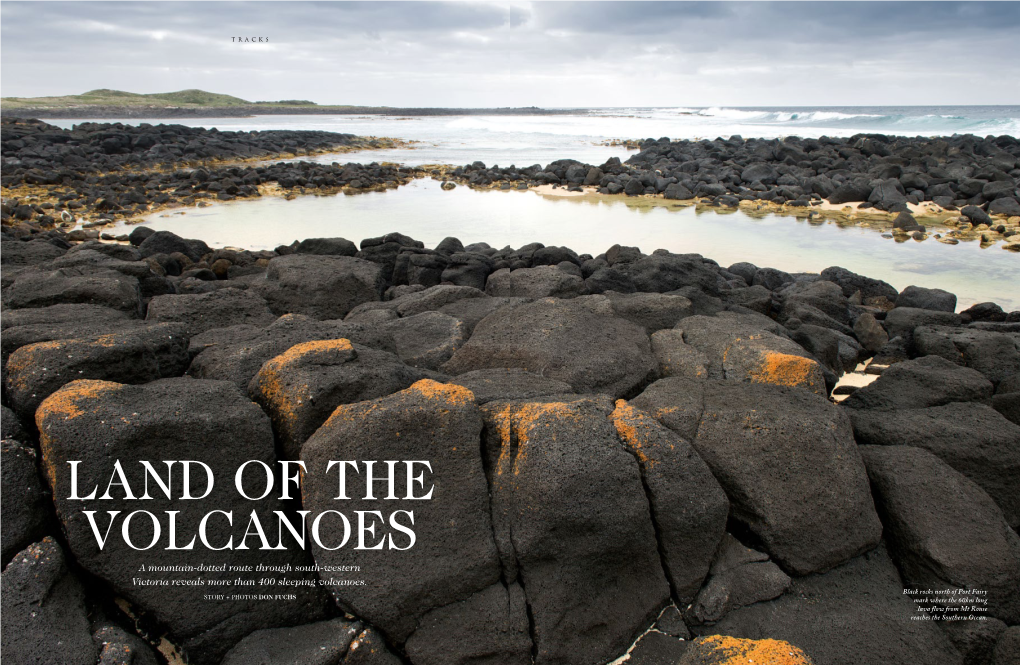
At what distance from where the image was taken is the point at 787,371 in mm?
3930

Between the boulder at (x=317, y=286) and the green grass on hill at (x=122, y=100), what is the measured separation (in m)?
82.5

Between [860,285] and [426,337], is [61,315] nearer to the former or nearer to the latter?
[426,337]

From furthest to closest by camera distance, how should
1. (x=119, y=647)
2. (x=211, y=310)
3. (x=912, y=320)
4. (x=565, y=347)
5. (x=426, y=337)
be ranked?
(x=912, y=320) → (x=211, y=310) → (x=426, y=337) → (x=565, y=347) → (x=119, y=647)

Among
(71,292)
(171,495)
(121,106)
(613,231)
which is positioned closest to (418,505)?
(171,495)

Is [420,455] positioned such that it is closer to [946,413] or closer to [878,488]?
[878,488]

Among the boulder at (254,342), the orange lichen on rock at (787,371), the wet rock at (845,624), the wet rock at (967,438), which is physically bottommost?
the wet rock at (845,624)

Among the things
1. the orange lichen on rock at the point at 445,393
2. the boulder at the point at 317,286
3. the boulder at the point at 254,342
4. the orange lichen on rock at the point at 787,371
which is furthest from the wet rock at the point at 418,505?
the boulder at the point at 317,286

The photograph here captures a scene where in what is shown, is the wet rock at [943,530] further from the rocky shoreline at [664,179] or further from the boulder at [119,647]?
the rocky shoreline at [664,179]

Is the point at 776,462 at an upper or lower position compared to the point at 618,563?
upper

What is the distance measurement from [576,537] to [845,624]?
4.37ft

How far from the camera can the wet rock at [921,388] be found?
4.20 meters

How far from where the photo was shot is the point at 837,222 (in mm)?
13383

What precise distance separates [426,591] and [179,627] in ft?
3.41

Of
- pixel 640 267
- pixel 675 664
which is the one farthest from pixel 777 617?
pixel 640 267
